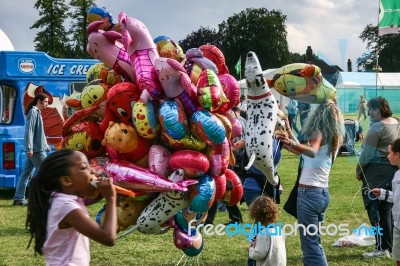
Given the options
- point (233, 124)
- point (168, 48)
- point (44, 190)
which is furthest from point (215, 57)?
point (44, 190)

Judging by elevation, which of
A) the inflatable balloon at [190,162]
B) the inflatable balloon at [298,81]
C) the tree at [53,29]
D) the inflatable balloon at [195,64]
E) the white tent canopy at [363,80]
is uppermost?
the tree at [53,29]

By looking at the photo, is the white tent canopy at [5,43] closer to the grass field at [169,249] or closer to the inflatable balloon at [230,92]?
the grass field at [169,249]

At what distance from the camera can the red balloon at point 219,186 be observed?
13.5 feet

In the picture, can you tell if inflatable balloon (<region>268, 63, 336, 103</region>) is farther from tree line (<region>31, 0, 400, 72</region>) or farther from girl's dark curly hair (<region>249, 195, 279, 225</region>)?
tree line (<region>31, 0, 400, 72</region>)

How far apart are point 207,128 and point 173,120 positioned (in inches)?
8.6

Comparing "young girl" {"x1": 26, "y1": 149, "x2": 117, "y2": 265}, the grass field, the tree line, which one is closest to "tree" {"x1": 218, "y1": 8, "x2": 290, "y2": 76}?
the tree line

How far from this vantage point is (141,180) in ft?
12.5

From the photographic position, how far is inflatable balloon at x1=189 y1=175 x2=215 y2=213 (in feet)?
13.0

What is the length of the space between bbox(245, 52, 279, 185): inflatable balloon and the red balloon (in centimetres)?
22

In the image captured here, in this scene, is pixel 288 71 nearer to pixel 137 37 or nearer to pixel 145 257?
pixel 137 37

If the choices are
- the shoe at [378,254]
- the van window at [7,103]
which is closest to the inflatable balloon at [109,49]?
the shoe at [378,254]

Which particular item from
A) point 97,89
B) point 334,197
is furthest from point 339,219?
point 97,89

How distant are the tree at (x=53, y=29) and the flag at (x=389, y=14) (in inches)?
847

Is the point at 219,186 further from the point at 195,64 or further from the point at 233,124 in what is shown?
the point at 195,64
